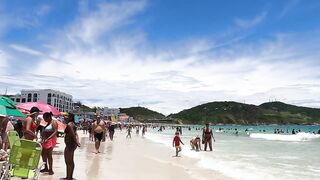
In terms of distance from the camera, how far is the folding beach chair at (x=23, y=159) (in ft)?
22.6

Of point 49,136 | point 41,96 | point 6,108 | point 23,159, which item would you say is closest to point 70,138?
point 49,136

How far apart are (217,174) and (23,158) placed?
7.19 metres

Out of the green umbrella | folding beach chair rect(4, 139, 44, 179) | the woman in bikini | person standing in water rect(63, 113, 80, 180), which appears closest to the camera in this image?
folding beach chair rect(4, 139, 44, 179)

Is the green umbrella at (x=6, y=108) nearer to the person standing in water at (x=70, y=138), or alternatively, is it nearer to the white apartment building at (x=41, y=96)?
the person standing in water at (x=70, y=138)

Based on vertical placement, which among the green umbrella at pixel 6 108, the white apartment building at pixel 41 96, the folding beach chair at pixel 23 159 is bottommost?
the folding beach chair at pixel 23 159

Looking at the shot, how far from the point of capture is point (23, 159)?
697 cm

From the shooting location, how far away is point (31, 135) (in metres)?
9.48

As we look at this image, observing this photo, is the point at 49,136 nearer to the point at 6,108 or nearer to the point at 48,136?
the point at 48,136

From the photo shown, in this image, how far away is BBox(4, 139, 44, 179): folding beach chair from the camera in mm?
6895

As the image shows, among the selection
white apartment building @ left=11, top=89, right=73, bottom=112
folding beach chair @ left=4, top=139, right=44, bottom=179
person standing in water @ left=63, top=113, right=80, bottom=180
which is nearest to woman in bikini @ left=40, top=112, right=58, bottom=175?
person standing in water @ left=63, top=113, right=80, bottom=180

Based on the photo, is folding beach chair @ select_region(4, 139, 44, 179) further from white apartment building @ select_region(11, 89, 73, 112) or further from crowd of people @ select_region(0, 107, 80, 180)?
white apartment building @ select_region(11, 89, 73, 112)

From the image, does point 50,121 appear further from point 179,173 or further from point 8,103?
point 179,173

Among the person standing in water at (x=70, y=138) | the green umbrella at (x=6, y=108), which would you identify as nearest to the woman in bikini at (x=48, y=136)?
the person standing in water at (x=70, y=138)

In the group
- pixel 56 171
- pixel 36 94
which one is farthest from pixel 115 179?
pixel 36 94
